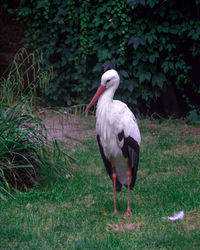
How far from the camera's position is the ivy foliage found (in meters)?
7.55

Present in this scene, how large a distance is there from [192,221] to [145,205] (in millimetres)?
577

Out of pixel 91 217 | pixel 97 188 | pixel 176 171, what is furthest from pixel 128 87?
pixel 91 217

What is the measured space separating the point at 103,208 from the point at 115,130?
75cm

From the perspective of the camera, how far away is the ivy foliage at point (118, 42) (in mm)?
7547

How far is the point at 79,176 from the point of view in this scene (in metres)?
5.34

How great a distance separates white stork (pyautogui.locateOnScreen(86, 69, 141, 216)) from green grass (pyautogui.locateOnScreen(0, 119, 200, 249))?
0.27 meters

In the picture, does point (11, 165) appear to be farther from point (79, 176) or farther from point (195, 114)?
point (195, 114)

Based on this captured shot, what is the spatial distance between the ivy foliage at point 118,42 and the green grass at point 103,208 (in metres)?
1.87

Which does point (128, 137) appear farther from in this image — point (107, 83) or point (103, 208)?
point (103, 208)

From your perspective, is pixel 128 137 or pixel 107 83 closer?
pixel 128 137

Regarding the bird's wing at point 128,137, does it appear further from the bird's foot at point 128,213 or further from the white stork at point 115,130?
the bird's foot at point 128,213

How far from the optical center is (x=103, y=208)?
4.54m

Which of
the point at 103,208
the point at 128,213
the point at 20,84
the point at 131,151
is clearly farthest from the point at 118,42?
the point at 128,213

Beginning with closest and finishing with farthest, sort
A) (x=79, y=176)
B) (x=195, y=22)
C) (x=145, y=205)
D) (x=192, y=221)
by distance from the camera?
(x=192, y=221) < (x=145, y=205) < (x=79, y=176) < (x=195, y=22)
